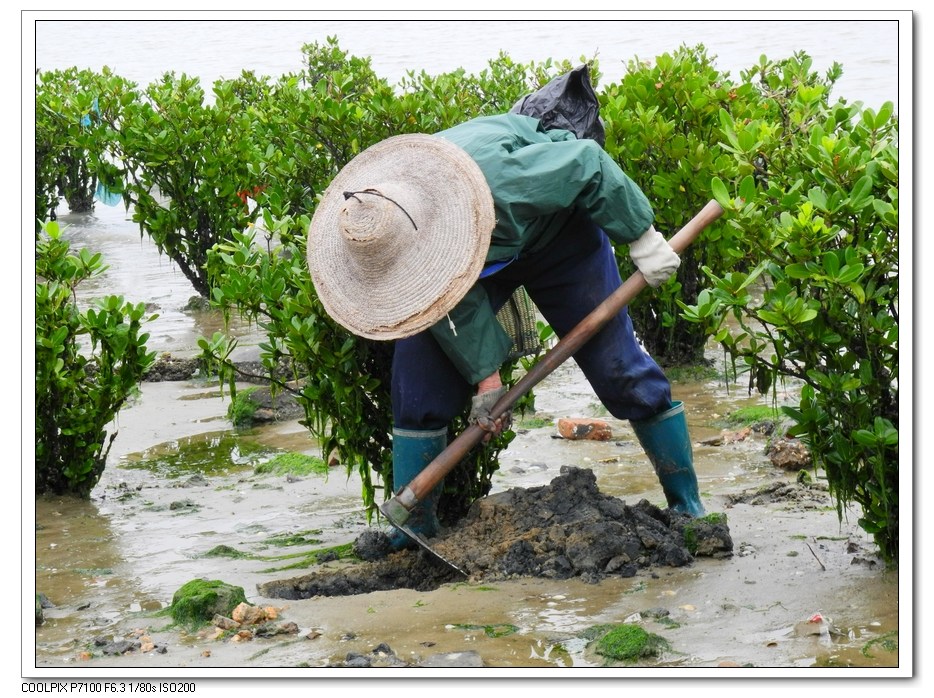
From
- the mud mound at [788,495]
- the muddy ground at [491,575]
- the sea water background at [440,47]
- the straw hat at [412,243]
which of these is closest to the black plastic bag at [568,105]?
the straw hat at [412,243]

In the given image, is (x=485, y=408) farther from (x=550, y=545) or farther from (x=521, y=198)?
(x=521, y=198)

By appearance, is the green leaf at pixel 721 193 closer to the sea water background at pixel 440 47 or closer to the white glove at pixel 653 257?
the white glove at pixel 653 257

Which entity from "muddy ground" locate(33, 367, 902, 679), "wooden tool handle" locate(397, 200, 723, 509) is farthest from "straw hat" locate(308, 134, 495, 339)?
"muddy ground" locate(33, 367, 902, 679)

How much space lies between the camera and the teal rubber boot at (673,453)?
461 centimetres

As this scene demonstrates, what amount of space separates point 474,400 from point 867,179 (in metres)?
1.60

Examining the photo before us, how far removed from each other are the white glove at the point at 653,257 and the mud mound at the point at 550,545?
37.9 inches

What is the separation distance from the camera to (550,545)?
4320mm

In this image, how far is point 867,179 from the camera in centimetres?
358

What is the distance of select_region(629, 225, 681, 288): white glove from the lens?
416cm

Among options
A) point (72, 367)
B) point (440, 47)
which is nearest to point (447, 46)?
point (440, 47)

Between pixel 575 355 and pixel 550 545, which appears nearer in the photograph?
pixel 550 545

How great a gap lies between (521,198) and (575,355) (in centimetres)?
83

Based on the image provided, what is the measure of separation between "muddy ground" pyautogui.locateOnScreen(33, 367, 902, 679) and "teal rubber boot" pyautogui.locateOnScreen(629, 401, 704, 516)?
0.60 ft

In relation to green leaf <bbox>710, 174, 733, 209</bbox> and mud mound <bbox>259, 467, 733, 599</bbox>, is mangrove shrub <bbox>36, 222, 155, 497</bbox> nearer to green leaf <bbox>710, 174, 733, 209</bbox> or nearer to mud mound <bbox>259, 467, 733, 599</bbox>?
mud mound <bbox>259, 467, 733, 599</bbox>
